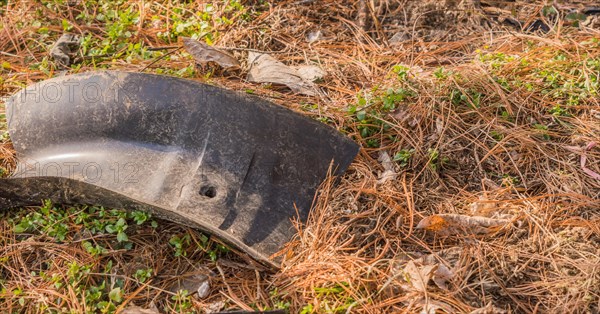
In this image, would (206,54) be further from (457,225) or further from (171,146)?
(457,225)

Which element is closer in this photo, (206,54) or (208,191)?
(208,191)

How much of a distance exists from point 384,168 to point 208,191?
2.62ft

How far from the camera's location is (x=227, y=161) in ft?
8.99

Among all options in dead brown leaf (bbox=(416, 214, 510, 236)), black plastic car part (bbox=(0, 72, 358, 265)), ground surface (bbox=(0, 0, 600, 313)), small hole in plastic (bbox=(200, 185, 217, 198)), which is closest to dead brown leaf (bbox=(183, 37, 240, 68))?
ground surface (bbox=(0, 0, 600, 313))

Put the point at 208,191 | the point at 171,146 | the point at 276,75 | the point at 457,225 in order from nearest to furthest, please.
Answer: the point at 457,225 < the point at 208,191 < the point at 171,146 < the point at 276,75

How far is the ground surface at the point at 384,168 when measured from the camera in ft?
7.74

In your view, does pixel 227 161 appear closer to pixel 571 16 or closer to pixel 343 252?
pixel 343 252

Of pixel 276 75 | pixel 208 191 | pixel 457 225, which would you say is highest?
pixel 276 75

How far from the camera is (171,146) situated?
2.80 m

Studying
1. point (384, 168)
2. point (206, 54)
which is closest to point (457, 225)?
point (384, 168)

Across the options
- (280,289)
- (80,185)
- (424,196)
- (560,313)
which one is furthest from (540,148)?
(80,185)

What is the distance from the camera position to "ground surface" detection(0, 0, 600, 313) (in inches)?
92.9

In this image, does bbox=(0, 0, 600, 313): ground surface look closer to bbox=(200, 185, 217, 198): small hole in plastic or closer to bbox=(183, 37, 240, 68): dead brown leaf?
bbox=(183, 37, 240, 68): dead brown leaf

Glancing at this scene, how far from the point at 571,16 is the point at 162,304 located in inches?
112
